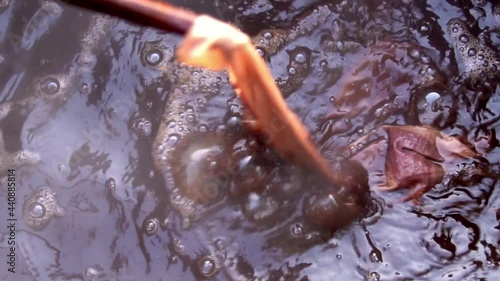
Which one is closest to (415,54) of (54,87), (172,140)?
(172,140)

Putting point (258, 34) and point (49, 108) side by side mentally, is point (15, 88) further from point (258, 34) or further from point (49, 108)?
point (258, 34)

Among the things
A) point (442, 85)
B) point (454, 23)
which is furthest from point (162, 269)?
point (454, 23)

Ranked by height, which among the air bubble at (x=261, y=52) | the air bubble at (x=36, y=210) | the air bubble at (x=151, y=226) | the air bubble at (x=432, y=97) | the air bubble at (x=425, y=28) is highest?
the air bubble at (x=425, y=28)

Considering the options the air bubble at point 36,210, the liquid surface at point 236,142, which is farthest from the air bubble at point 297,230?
the air bubble at point 36,210

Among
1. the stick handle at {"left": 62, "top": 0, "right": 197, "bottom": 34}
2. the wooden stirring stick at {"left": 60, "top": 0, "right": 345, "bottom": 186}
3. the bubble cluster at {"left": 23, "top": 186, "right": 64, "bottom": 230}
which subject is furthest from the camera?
the bubble cluster at {"left": 23, "top": 186, "right": 64, "bottom": 230}

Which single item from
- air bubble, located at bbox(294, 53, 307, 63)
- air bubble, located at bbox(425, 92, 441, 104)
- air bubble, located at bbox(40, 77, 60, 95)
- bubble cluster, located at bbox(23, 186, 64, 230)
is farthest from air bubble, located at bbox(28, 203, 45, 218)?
air bubble, located at bbox(425, 92, 441, 104)

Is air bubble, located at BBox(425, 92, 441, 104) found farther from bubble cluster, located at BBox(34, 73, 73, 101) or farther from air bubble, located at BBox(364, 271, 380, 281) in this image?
bubble cluster, located at BBox(34, 73, 73, 101)

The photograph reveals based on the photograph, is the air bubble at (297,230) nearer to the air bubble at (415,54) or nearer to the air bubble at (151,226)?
the air bubble at (151,226)

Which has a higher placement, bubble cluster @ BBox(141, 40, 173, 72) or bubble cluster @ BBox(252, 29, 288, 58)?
bubble cluster @ BBox(252, 29, 288, 58)
